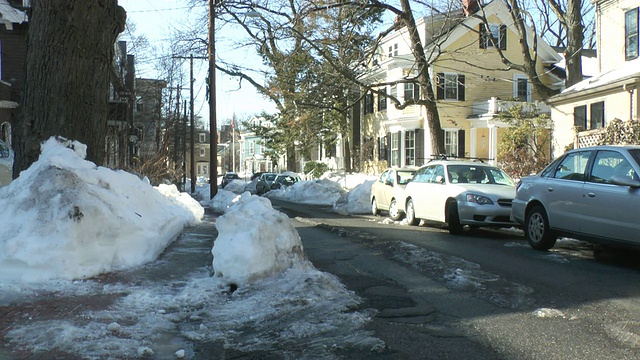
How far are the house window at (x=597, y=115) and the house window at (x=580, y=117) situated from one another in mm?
417

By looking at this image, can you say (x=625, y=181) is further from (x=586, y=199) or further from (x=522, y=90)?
(x=522, y=90)

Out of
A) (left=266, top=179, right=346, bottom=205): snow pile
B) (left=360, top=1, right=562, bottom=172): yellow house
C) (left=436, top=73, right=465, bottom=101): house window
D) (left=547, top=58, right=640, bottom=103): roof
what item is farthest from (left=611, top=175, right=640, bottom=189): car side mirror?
(left=436, top=73, right=465, bottom=101): house window

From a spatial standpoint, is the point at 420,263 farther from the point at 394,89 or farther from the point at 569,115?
the point at 394,89

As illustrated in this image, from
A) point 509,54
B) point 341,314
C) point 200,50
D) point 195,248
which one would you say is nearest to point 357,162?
point 509,54

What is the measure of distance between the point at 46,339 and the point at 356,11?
1965cm

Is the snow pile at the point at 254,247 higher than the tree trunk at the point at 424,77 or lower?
lower

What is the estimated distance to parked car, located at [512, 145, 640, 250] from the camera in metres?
7.68

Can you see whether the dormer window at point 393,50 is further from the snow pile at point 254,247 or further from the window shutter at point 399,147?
the snow pile at point 254,247

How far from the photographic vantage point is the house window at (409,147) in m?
32.8

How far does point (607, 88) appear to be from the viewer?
59.6 ft

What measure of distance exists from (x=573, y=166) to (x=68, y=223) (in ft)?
24.2

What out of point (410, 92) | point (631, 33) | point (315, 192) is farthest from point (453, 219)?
point (410, 92)

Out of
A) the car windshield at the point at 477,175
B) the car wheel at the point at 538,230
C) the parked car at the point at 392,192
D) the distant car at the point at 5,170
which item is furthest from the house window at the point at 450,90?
the distant car at the point at 5,170

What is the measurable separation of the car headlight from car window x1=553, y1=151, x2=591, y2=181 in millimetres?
2408
